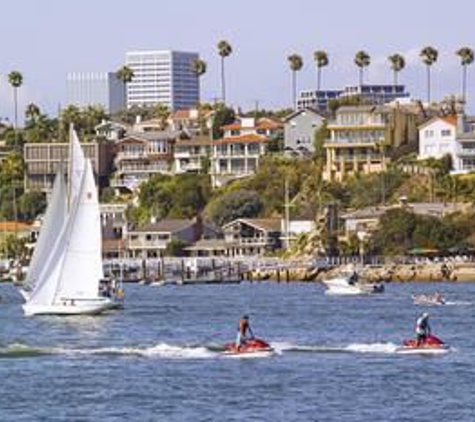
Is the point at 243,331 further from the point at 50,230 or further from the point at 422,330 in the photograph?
the point at 50,230

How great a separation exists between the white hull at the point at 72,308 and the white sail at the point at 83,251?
0.30 metres

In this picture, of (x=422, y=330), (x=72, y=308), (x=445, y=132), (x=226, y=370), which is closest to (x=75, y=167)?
(x=72, y=308)

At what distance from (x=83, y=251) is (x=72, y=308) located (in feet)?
9.18

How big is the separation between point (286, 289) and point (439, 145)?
128 ft

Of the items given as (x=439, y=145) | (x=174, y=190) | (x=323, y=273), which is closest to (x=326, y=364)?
(x=323, y=273)

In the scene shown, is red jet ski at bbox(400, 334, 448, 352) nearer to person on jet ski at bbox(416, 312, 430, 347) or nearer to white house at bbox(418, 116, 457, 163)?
person on jet ski at bbox(416, 312, 430, 347)

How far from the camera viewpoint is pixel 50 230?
97.5 metres

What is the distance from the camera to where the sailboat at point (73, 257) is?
93625 mm

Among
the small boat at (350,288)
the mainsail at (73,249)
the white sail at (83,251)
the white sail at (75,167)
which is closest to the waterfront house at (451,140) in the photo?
the small boat at (350,288)

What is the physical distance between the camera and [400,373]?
210 ft

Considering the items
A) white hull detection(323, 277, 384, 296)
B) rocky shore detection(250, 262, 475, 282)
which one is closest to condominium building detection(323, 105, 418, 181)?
rocky shore detection(250, 262, 475, 282)

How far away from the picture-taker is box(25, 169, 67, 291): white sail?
9562 centimetres

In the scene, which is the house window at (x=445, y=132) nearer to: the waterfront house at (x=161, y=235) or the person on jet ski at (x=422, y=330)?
the waterfront house at (x=161, y=235)

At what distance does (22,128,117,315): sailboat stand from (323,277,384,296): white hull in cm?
3637
